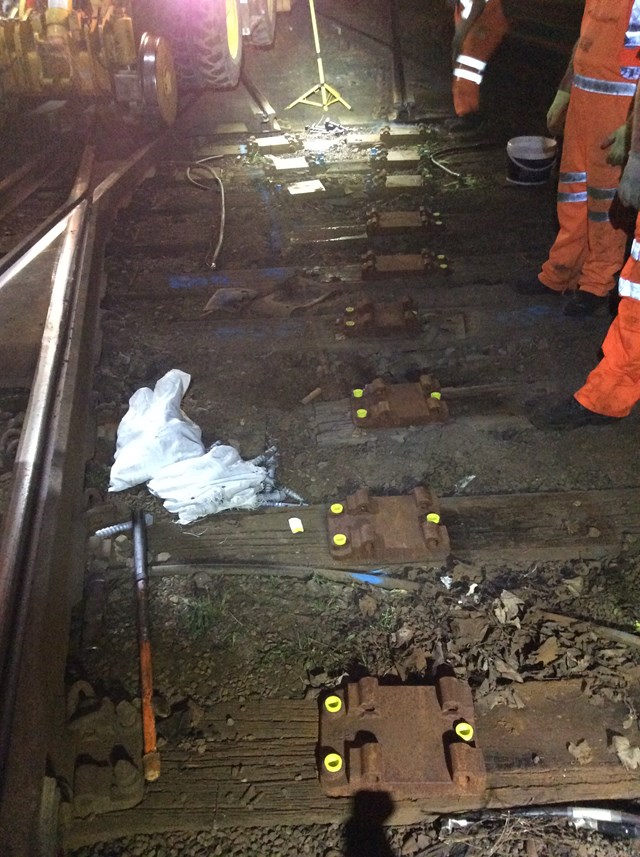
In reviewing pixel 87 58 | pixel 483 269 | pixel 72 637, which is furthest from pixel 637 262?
pixel 87 58

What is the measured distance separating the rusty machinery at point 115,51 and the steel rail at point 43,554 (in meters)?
2.98

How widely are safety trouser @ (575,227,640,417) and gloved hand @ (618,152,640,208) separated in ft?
0.52

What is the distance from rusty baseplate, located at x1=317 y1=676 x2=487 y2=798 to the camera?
5.75 ft

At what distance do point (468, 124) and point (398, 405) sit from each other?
5295 millimetres

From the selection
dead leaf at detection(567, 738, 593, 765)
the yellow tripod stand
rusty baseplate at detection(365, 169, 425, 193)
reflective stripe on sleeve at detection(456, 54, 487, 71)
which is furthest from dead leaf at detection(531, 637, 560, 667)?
the yellow tripod stand

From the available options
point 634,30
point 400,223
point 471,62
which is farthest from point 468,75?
point 634,30

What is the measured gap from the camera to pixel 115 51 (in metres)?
5.64

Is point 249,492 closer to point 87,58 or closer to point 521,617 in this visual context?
point 521,617

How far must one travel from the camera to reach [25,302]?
133 inches

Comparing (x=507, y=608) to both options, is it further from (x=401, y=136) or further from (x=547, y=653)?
(x=401, y=136)

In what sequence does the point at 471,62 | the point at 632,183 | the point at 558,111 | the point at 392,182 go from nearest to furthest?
the point at 632,183 → the point at 558,111 → the point at 392,182 → the point at 471,62

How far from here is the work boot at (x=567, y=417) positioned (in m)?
3.00

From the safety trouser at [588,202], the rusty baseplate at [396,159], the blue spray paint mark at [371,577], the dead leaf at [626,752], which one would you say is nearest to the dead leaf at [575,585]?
the dead leaf at [626,752]

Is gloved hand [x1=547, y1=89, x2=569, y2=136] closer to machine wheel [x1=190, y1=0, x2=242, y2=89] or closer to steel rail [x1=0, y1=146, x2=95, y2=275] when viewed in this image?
steel rail [x1=0, y1=146, x2=95, y2=275]
